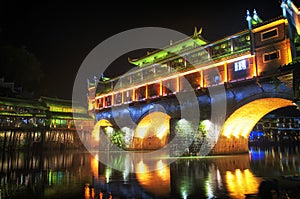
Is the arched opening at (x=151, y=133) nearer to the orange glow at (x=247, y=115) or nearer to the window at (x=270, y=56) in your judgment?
the orange glow at (x=247, y=115)

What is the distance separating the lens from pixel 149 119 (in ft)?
113

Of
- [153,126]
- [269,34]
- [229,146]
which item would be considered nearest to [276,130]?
[153,126]

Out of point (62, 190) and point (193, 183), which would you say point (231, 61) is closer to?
point (193, 183)

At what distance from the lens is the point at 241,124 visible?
25172 millimetres

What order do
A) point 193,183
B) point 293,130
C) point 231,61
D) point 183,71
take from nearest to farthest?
point 193,183 → point 231,61 → point 183,71 → point 293,130

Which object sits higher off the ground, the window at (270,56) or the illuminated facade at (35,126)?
the window at (270,56)

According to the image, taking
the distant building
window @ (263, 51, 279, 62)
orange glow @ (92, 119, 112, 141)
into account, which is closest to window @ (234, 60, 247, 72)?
window @ (263, 51, 279, 62)

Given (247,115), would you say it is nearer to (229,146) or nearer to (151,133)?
(229,146)

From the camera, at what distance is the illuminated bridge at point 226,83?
20156mm

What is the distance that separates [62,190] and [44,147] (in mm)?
29210

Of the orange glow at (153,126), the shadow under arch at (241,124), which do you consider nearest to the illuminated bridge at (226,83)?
the shadow under arch at (241,124)

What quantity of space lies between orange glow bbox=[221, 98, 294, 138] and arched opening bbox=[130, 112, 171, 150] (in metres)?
11.2

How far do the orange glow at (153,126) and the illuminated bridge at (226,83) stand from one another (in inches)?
5.5

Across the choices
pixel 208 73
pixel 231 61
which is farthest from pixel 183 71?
pixel 231 61
